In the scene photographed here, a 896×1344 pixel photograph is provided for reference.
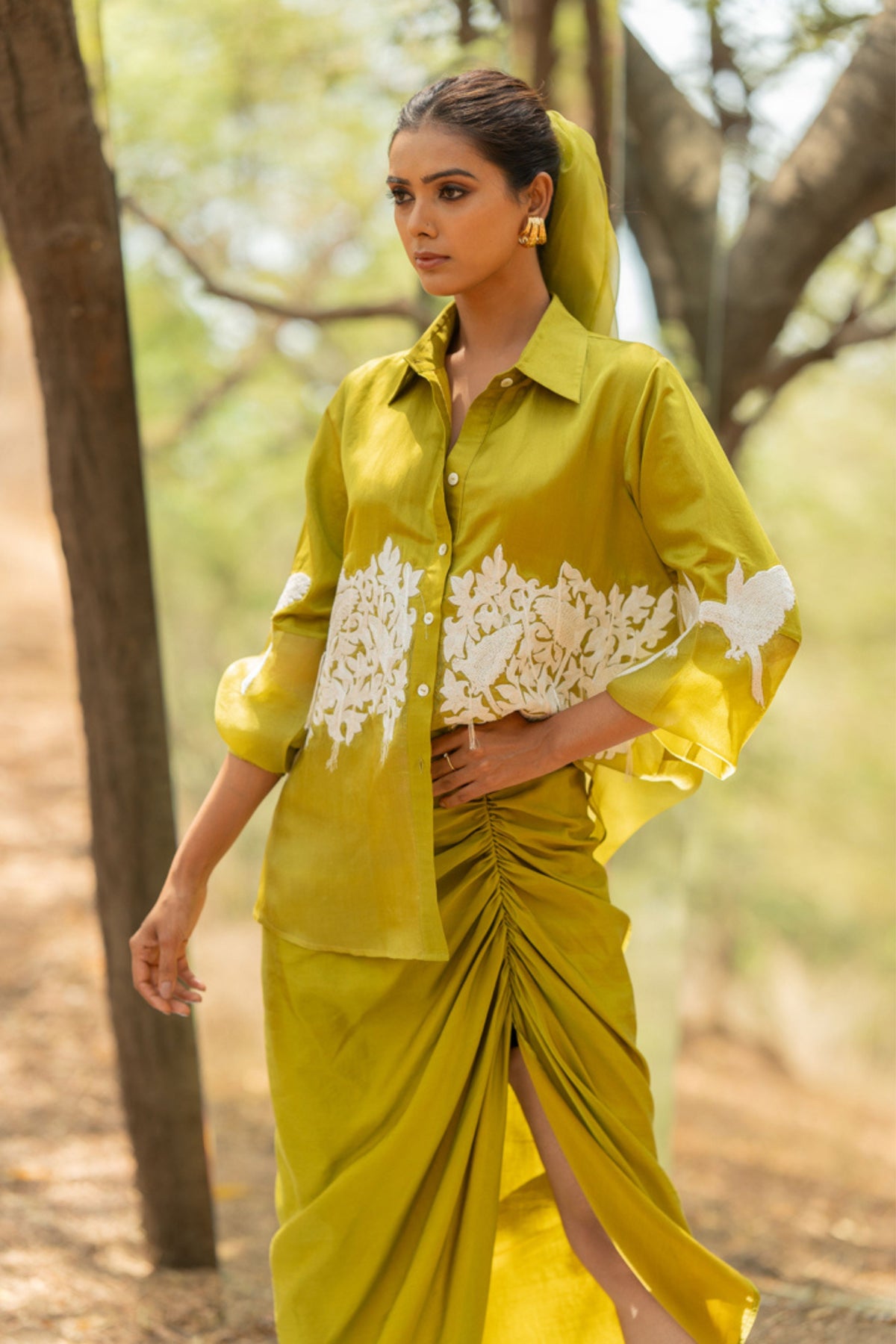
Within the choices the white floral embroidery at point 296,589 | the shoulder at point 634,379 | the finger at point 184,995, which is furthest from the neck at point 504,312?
the finger at point 184,995

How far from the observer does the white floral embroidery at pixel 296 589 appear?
175cm

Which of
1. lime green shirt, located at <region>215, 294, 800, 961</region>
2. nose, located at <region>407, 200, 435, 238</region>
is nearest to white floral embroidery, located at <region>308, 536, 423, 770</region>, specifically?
lime green shirt, located at <region>215, 294, 800, 961</region>

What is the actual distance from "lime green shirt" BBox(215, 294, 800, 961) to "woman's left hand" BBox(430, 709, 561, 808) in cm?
2

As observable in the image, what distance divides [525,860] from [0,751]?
19.9 feet

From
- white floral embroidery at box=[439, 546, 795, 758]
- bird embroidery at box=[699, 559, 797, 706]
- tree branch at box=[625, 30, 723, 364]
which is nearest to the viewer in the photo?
bird embroidery at box=[699, 559, 797, 706]

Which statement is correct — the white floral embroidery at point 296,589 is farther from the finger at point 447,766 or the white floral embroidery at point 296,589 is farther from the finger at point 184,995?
the finger at point 184,995

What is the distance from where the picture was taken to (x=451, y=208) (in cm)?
151

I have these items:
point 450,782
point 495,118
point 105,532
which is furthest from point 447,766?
point 105,532

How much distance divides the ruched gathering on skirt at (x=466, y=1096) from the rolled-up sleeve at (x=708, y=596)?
235mm

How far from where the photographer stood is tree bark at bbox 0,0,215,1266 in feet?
7.43

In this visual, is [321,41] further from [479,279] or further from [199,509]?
[479,279]

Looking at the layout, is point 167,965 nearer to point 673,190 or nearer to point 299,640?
point 299,640

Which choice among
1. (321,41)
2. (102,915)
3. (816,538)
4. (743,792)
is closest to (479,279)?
(102,915)

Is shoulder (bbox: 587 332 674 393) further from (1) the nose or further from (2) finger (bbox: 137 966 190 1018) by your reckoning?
(2) finger (bbox: 137 966 190 1018)
